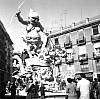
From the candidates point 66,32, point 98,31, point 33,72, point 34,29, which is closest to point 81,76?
point 33,72

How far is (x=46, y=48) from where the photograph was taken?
8.99 meters

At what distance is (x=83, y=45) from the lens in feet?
83.2

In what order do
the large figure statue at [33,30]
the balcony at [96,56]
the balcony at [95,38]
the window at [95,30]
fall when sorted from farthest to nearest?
1. the window at [95,30]
2. the balcony at [95,38]
3. the balcony at [96,56]
4. the large figure statue at [33,30]

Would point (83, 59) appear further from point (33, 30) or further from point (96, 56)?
point (33, 30)

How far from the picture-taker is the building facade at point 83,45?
77.9 ft

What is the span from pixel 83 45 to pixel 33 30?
17.1m

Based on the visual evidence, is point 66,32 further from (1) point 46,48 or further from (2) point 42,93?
(2) point 42,93

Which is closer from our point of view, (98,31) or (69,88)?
(69,88)

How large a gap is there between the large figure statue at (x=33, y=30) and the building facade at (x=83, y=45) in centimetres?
1340

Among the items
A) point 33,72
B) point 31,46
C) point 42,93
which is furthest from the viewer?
point 31,46

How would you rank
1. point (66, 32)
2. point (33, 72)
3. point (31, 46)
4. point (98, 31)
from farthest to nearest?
point (66, 32), point (98, 31), point (31, 46), point (33, 72)

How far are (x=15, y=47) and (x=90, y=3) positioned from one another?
13.9 feet

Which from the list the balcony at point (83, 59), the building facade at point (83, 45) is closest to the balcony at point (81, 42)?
the building facade at point (83, 45)

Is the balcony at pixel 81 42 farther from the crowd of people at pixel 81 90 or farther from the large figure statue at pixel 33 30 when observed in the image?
the crowd of people at pixel 81 90
